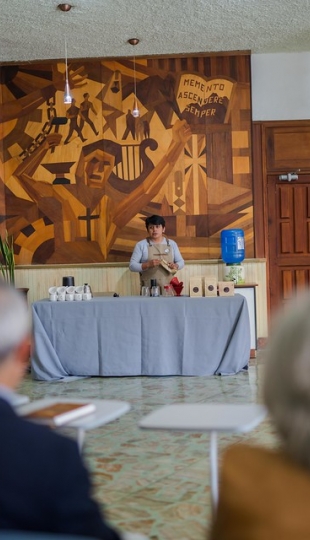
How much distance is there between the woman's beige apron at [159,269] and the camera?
283 inches

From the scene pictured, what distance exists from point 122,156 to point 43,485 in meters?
7.40

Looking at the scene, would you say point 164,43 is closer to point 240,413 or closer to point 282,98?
point 282,98

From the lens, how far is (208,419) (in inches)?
85.4

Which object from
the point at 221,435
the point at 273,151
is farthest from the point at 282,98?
the point at 221,435

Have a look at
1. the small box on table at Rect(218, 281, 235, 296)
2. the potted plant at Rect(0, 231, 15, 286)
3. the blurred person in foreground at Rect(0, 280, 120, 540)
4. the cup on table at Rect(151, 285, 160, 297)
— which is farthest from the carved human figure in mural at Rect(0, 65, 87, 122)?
the blurred person in foreground at Rect(0, 280, 120, 540)

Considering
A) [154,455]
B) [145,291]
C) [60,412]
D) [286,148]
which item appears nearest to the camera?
[60,412]

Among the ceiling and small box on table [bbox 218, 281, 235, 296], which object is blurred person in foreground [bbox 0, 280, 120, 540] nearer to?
small box on table [bbox 218, 281, 235, 296]

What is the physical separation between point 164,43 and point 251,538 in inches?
303

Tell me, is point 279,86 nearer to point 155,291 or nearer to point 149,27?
point 149,27

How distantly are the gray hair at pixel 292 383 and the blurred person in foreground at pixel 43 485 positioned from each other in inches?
18.8

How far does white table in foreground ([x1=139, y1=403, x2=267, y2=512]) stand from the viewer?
206cm

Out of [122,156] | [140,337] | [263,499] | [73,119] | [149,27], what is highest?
[149,27]

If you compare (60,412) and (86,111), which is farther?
(86,111)

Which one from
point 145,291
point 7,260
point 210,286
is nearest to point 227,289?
point 210,286
